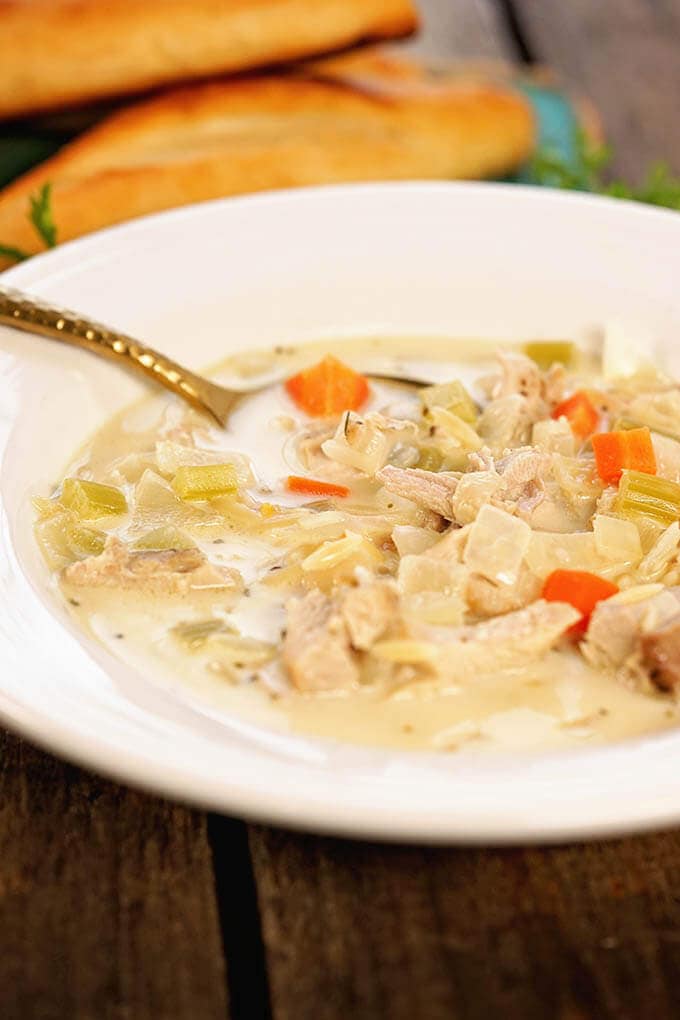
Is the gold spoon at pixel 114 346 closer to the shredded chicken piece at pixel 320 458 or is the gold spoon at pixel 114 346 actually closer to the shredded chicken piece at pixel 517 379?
the shredded chicken piece at pixel 320 458

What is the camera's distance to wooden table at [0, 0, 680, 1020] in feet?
6.78

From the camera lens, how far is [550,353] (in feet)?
13.0

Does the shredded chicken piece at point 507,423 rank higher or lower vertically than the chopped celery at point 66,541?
lower

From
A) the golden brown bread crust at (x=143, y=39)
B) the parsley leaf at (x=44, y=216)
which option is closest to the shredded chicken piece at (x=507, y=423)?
the parsley leaf at (x=44, y=216)

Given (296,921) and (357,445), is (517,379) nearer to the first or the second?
(357,445)

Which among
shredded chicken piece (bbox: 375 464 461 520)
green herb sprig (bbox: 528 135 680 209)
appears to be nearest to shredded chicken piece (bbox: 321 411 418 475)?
shredded chicken piece (bbox: 375 464 461 520)

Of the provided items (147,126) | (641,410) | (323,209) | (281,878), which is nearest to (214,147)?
(147,126)

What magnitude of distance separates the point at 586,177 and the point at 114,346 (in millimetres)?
2070

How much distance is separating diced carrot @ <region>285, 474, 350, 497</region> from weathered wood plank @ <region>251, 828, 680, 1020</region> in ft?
3.44

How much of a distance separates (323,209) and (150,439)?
43.6 inches

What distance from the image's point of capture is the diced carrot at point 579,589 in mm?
2748

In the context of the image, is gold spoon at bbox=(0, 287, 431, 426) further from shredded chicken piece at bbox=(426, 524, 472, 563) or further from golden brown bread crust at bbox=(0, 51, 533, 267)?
shredded chicken piece at bbox=(426, 524, 472, 563)

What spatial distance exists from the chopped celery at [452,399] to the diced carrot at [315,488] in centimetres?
42

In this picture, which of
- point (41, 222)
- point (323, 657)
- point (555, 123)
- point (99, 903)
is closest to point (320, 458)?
point (323, 657)
